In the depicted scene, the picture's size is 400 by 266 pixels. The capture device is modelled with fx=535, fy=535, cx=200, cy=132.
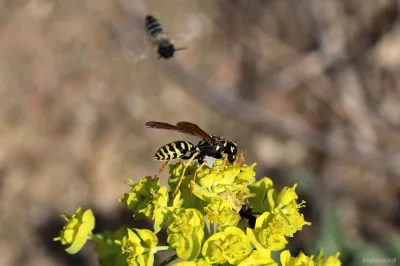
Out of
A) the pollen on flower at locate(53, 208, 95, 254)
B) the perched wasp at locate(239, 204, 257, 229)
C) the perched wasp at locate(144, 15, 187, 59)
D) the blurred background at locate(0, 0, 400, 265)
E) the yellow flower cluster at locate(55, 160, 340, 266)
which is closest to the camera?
the yellow flower cluster at locate(55, 160, 340, 266)

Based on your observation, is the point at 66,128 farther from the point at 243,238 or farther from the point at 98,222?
the point at 243,238

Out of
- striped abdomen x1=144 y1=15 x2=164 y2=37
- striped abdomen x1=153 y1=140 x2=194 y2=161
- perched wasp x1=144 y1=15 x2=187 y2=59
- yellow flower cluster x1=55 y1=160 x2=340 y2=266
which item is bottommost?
yellow flower cluster x1=55 y1=160 x2=340 y2=266

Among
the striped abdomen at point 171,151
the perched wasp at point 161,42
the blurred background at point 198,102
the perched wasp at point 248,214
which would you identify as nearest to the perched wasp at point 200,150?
the striped abdomen at point 171,151

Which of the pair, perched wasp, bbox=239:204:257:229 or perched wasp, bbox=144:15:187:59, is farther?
perched wasp, bbox=144:15:187:59

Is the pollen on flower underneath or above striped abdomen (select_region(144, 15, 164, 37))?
underneath

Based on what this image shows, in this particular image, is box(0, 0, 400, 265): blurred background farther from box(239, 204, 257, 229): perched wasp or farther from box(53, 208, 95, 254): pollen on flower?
box(239, 204, 257, 229): perched wasp

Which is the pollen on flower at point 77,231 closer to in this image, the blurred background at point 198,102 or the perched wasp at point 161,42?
the perched wasp at point 161,42

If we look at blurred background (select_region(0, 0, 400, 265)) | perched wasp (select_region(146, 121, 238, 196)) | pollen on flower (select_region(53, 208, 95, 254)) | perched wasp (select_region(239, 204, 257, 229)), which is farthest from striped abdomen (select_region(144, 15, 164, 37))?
blurred background (select_region(0, 0, 400, 265))

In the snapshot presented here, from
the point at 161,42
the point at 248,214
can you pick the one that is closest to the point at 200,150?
the point at 248,214
